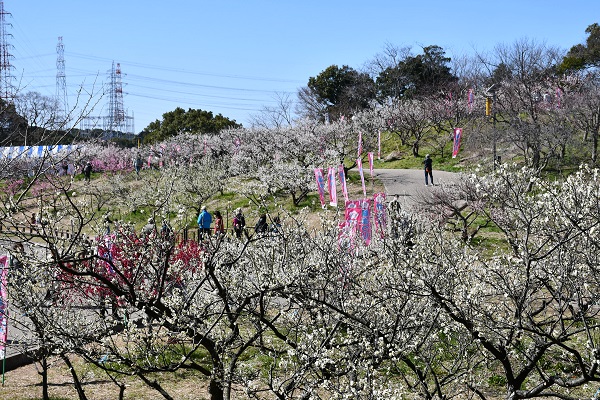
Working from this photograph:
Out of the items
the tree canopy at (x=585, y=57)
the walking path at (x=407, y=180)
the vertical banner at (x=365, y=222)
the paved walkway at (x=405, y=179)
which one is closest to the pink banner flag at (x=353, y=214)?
the vertical banner at (x=365, y=222)

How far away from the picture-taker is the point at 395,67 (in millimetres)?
45219

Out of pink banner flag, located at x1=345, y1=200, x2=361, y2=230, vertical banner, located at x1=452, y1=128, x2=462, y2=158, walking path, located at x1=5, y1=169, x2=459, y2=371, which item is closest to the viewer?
pink banner flag, located at x1=345, y1=200, x2=361, y2=230

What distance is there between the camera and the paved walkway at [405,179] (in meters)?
23.0

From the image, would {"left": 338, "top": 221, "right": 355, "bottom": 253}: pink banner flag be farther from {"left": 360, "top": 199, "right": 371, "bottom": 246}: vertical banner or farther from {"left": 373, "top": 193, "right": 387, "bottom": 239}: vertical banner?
{"left": 373, "top": 193, "right": 387, "bottom": 239}: vertical banner

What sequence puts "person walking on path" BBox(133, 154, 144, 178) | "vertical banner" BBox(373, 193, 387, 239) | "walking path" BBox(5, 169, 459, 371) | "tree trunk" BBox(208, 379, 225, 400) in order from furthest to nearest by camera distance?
"person walking on path" BBox(133, 154, 144, 178)
"walking path" BBox(5, 169, 459, 371)
"vertical banner" BBox(373, 193, 387, 239)
"tree trunk" BBox(208, 379, 225, 400)

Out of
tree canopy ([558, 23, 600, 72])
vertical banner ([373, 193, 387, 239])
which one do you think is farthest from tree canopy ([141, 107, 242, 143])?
vertical banner ([373, 193, 387, 239])

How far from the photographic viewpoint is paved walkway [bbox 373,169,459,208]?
22973 millimetres

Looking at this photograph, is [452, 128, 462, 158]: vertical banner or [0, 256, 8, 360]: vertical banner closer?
[0, 256, 8, 360]: vertical banner

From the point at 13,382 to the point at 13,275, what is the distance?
2.13 meters

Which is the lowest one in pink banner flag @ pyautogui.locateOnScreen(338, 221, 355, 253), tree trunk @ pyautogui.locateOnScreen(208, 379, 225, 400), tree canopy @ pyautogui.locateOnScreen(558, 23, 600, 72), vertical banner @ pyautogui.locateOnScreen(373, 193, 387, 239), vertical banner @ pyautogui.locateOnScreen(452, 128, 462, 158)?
tree trunk @ pyautogui.locateOnScreen(208, 379, 225, 400)

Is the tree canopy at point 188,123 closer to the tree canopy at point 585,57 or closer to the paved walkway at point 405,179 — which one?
the paved walkway at point 405,179

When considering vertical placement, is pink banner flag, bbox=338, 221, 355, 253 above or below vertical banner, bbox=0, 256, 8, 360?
above

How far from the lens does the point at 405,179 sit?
25.8 m

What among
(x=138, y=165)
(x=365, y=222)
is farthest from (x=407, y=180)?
(x=138, y=165)
